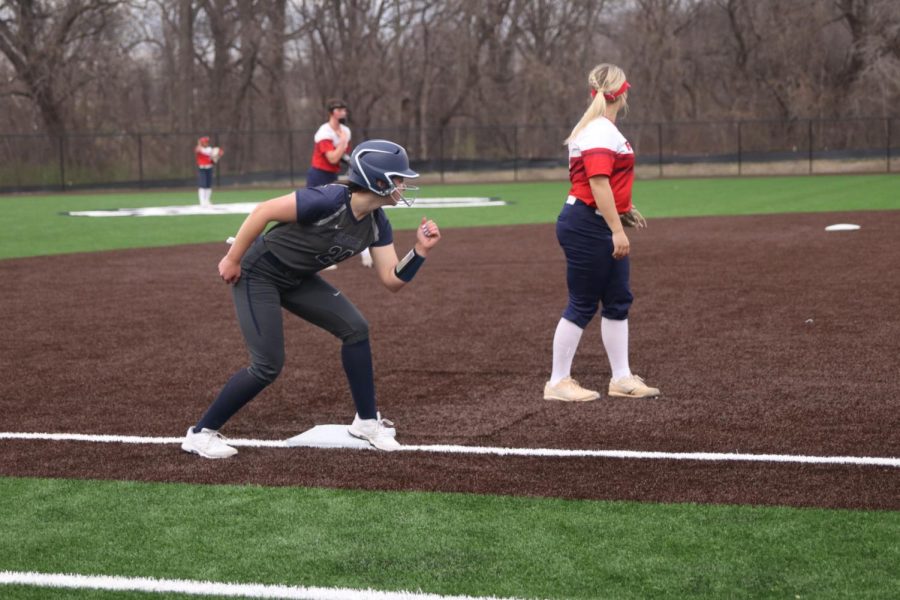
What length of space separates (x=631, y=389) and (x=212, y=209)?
Result: 80.2 ft

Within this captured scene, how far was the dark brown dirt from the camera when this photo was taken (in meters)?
6.16

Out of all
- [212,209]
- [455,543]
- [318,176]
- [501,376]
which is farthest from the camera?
[212,209]

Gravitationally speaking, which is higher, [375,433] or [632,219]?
[632,219]

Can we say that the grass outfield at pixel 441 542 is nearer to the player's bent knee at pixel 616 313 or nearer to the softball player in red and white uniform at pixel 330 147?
the player's bent knee at pixel 616 313

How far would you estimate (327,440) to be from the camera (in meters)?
6.85

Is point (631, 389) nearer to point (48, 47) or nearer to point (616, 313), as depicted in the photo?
point (616, 313)

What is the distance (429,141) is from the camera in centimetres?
5459

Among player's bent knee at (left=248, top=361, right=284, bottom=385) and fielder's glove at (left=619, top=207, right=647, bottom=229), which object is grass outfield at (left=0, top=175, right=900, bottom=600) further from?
fielder's glove at (left=619, top=207, right=647, bottom=229)

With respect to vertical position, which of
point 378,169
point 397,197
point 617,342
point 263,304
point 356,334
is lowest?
point 617,342

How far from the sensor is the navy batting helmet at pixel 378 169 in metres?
6.19

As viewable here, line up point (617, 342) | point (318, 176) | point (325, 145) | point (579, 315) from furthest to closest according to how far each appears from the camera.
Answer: point (318, 176)
point (325, 145)
point (617, 342)
point (579, 315)

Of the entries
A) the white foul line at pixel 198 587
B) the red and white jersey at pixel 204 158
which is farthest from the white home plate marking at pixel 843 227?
the red and white jersey at pixel 204 158

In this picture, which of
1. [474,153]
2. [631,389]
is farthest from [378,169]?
[474,153]

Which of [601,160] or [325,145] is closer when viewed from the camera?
[601,160]
